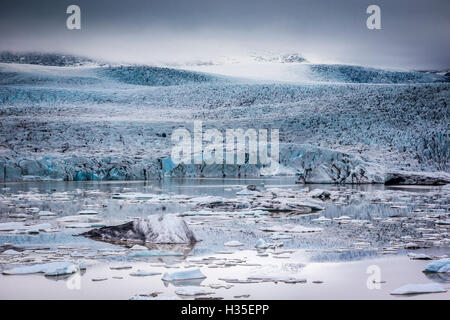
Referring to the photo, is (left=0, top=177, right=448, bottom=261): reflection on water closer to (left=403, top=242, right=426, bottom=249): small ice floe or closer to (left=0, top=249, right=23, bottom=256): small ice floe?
(left=403, top=242, right=426, bottom=249): small ice floe

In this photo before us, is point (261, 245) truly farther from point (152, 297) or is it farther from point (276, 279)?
point (152, 297)

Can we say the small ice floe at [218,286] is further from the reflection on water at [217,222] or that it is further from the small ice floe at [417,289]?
the reflection on water at [217,222]

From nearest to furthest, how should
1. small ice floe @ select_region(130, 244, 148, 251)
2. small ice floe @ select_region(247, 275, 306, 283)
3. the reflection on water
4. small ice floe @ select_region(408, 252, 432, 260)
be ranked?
small ice floe @ select_region(247, 275, 306, 283) → small ice floe @ select_region(408, 252, 432, 260) → small ice floe @ select_region(130, 244, 148, 251) → the reflection on water

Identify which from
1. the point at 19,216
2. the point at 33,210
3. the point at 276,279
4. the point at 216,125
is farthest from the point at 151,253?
the point at 216,125

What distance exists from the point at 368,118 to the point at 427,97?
3.19 m

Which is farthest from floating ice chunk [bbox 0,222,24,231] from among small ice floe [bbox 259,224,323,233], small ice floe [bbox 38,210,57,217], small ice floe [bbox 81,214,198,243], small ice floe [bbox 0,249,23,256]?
small ice floe [bbox 259,224,323,233]

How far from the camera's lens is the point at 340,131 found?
852 inches

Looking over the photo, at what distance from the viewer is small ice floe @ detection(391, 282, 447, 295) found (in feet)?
10.5

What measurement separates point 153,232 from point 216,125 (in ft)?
62.7

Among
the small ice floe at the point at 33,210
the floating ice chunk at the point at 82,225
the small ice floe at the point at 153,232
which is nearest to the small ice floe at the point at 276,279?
the small ice floe at the point at 153,232

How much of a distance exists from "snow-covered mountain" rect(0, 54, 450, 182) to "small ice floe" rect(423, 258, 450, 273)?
36.9 ft

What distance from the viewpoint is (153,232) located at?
5129mm
